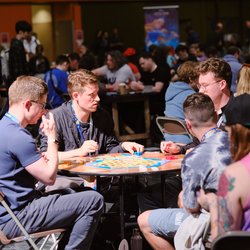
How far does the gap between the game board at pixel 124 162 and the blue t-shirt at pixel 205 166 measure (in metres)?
0.94

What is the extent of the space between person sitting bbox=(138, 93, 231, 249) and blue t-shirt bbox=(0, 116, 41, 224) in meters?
0.78

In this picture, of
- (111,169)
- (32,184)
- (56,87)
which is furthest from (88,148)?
(56,87)

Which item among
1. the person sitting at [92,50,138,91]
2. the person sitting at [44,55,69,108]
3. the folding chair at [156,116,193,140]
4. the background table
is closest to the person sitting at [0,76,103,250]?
the background table

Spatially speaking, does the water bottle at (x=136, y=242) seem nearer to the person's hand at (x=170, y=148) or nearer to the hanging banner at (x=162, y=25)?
the person's hand at (x=170, y=148)

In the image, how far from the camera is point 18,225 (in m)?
4.18

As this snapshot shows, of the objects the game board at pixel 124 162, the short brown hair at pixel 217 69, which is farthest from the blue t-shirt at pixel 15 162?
the short brown hair at pixel 217 69

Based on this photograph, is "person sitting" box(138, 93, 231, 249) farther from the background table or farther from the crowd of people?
the background table

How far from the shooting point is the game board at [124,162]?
475cm

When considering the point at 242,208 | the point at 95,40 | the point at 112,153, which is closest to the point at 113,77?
the point at 112,153

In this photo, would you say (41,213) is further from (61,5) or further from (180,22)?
(180,22)

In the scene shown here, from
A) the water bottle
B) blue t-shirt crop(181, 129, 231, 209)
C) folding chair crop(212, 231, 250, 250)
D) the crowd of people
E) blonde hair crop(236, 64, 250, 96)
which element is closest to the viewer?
folding chair crop(212, 231, 250, 250)

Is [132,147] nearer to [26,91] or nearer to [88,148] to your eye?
[88,148]

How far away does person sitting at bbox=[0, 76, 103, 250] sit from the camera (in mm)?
4250

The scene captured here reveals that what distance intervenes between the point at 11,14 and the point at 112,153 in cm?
1413
